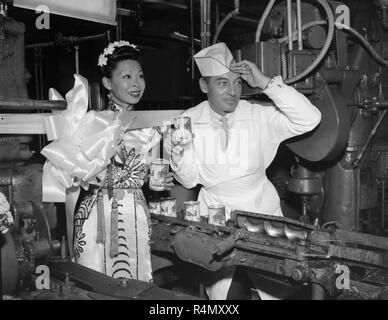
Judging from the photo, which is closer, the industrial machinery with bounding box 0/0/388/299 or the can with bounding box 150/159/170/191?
the industrial machinery with bounding box 0/0/388/299

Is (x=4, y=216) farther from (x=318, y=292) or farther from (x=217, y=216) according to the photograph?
(x=318, y=292)

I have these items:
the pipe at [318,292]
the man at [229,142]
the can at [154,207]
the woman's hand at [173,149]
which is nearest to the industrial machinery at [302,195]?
the pipe at [318,292]

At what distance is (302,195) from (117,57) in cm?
201

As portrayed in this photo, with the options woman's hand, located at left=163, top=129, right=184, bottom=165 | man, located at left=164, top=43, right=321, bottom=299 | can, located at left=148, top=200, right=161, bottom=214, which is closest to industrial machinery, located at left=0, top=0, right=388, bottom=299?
can, located at left=148, top=200, right=161, bottom=214

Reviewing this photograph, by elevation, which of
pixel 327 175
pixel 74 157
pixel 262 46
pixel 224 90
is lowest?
pixel 327 175

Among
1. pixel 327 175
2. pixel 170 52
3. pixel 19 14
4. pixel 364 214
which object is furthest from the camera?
pixel 170 52

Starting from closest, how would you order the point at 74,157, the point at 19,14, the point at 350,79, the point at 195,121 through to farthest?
the point at 74,157
the point at 195,121
the point at 350,79
the point at 19,14

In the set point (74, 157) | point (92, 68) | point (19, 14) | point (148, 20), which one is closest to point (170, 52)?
point (148, 20)

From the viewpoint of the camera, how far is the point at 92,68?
5762mm

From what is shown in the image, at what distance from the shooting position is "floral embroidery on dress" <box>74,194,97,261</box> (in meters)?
2.38

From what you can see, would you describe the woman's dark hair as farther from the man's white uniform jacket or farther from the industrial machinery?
the man's white uniform jacket

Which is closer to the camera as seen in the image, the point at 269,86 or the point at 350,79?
the point at 269,86
